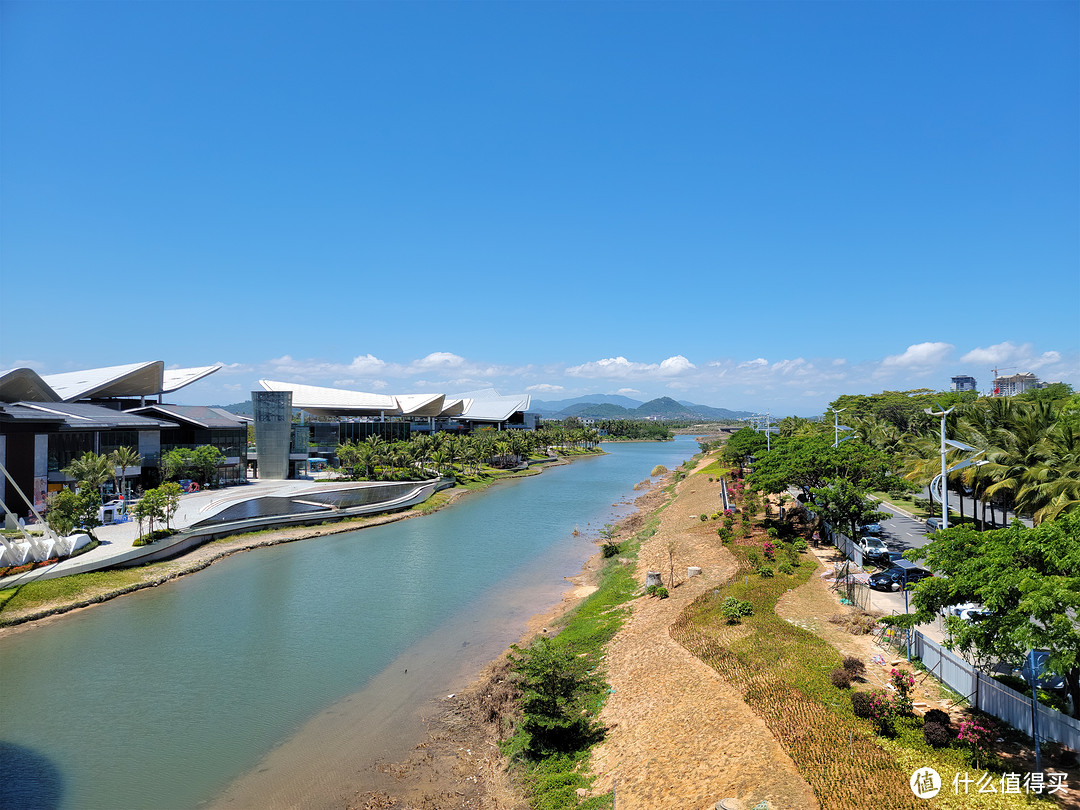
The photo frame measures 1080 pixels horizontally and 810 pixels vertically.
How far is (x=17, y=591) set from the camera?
23109mm

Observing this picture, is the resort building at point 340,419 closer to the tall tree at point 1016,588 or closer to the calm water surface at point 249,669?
the calm water surface at point 249,669

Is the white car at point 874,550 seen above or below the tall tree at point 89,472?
below

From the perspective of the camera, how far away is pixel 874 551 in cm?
2312

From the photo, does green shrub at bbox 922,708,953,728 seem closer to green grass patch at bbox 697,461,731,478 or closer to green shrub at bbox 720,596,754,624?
green shrub at bbox 720,596,754,624

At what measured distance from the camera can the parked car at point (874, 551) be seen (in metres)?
22.2

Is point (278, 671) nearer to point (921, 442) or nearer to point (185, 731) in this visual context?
point (185, 731)

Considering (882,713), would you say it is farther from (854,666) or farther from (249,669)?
(249,669)

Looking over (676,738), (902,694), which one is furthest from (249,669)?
(902,694)

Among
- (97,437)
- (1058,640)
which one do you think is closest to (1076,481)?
(1058,640)

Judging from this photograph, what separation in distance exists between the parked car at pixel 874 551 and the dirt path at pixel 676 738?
335 inches

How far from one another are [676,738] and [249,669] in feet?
46.6

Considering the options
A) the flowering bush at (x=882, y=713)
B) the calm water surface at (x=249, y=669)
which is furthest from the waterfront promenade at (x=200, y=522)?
the flowering bush at (x=882, y=713)

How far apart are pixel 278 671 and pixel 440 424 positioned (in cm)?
7818

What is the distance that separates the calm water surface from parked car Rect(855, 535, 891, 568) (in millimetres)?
13197
